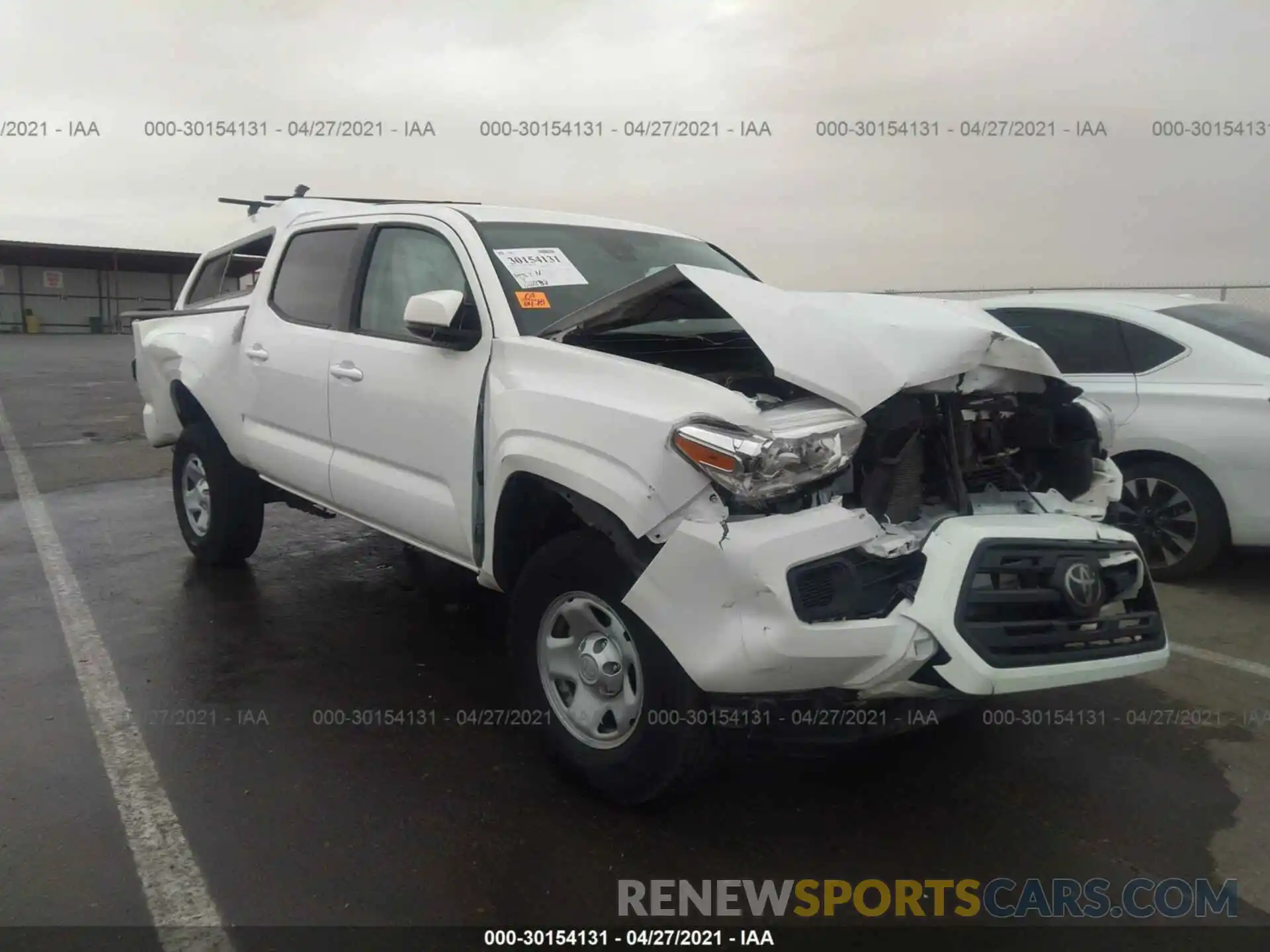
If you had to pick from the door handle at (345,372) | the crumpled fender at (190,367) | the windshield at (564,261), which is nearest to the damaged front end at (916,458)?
the windshield at (564,261)

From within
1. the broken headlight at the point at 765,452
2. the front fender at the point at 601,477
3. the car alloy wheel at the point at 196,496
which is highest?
the broken headlight at the point at 765,452

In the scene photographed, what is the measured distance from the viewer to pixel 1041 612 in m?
2.82

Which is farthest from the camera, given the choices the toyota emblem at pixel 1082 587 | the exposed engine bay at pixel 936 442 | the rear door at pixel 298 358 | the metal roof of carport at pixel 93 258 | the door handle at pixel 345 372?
the metal roof of carport at pixel 93 258

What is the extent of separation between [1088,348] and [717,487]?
428 cm

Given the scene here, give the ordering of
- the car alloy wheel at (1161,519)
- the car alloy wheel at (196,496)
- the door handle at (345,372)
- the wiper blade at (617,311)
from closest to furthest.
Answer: the wiper blade at (617,311), the door handle at (345,372), the car alloy wheel at (1161,519), the car alloy wheel at (196,496)

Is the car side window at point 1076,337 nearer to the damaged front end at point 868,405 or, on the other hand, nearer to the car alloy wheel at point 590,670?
the damaged front end at point 868,405

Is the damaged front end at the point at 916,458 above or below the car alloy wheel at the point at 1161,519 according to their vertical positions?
above

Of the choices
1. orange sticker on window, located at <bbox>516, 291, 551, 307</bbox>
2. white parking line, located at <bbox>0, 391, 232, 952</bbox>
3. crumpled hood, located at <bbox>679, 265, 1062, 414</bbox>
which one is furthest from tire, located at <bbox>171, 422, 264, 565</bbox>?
crumpled hood, located at <bbox>679, 265, 1062, 414</bbox>

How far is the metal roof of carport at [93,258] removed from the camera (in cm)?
3828

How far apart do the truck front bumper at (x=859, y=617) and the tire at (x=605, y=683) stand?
0.16m

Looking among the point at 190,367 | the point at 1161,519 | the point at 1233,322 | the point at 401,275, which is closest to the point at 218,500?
the point at 190,367

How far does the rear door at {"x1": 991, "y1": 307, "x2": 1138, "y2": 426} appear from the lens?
5.75 metres

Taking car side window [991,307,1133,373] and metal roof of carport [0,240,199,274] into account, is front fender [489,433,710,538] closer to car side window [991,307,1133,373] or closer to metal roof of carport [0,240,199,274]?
car side window [991,307,1133,373]

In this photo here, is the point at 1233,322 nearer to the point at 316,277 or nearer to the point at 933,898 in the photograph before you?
the point at 933,898
